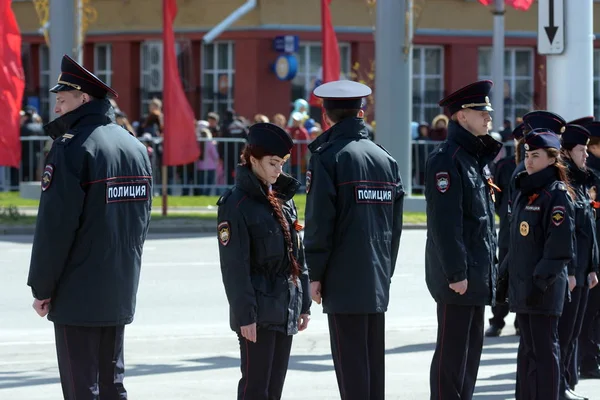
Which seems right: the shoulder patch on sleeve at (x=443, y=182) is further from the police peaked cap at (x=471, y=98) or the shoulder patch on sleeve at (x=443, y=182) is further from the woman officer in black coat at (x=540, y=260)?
the woman officer in black coat at (x=540, y=260)

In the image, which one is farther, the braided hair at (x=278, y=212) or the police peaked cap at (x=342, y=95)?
the police peaked cap at (x=342, y=95)

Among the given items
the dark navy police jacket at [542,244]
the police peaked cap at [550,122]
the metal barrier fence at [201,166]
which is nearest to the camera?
the dark navy police jacket at [542,244]

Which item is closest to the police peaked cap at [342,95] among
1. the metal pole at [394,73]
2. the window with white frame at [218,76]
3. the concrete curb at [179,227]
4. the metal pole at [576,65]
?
the metal pole at [576,65]

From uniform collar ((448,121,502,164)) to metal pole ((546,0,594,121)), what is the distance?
4532mm

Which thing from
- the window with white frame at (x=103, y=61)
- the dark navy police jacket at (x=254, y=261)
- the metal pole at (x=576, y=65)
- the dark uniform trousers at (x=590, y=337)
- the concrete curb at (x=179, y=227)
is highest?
the window with white frame at (x=103, y=61)

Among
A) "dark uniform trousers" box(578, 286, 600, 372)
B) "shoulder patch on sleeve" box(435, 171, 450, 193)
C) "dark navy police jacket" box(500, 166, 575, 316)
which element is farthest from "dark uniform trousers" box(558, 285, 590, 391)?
"shoulder patch on sleeve" box(435, 171, 450, 193)

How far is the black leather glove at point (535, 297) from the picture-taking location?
332 inches

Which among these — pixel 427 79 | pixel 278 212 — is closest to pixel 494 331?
pixel 278 212

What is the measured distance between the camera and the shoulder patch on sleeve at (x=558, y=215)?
842 cm

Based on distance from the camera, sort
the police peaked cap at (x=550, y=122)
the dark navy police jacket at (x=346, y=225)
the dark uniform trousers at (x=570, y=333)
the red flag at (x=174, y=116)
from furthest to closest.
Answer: the red flag at (x=174, y=116) → the dark uniform trousers at (x=570, y=333) → the police peaked cap at (x=550, y=122) → the dark navy police jacket at (x=346, y=225)

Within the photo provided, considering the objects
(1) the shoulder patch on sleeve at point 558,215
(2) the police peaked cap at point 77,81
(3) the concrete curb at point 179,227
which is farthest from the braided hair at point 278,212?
(3) the concrete curb at point 179,227

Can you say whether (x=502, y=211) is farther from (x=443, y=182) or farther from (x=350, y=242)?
(x=350, y=242)

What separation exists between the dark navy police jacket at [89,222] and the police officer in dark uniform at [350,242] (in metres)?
Answer: 0.97

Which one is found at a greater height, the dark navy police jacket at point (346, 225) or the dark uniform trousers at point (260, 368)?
the dark navy police jacket at point (346, 225)
